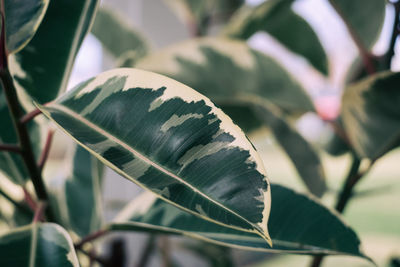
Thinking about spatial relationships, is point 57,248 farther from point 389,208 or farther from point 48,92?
point 389,208

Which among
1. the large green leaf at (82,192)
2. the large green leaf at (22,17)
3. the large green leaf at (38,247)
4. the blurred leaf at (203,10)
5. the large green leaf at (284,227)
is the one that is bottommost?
the large green leaf at (82,192)

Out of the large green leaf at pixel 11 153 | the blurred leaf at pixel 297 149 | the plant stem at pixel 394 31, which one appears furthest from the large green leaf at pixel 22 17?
the plant stem at pixel 394 31

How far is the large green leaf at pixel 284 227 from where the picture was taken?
0.29m

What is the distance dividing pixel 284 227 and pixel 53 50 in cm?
25

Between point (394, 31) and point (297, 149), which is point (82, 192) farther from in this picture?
point (394, 31)

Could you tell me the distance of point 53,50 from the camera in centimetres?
31

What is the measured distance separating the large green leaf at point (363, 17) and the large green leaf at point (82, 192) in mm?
373

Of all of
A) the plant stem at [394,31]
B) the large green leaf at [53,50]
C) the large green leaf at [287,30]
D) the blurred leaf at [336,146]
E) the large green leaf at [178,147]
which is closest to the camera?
the large green leaf at [178,147]

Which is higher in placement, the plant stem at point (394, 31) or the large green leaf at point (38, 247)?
the plant stem at point (394, 31)

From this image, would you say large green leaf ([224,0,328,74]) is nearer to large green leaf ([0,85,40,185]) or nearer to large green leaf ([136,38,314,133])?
large green leaf ([136,38,314,133])

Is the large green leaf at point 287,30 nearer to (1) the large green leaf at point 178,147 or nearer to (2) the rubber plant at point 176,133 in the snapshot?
(2) the rubber plant at point 176,133

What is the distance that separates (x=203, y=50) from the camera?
442 millimetres

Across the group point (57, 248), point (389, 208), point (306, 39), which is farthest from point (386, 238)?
point (57, 248)

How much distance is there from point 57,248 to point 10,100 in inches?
4.4
